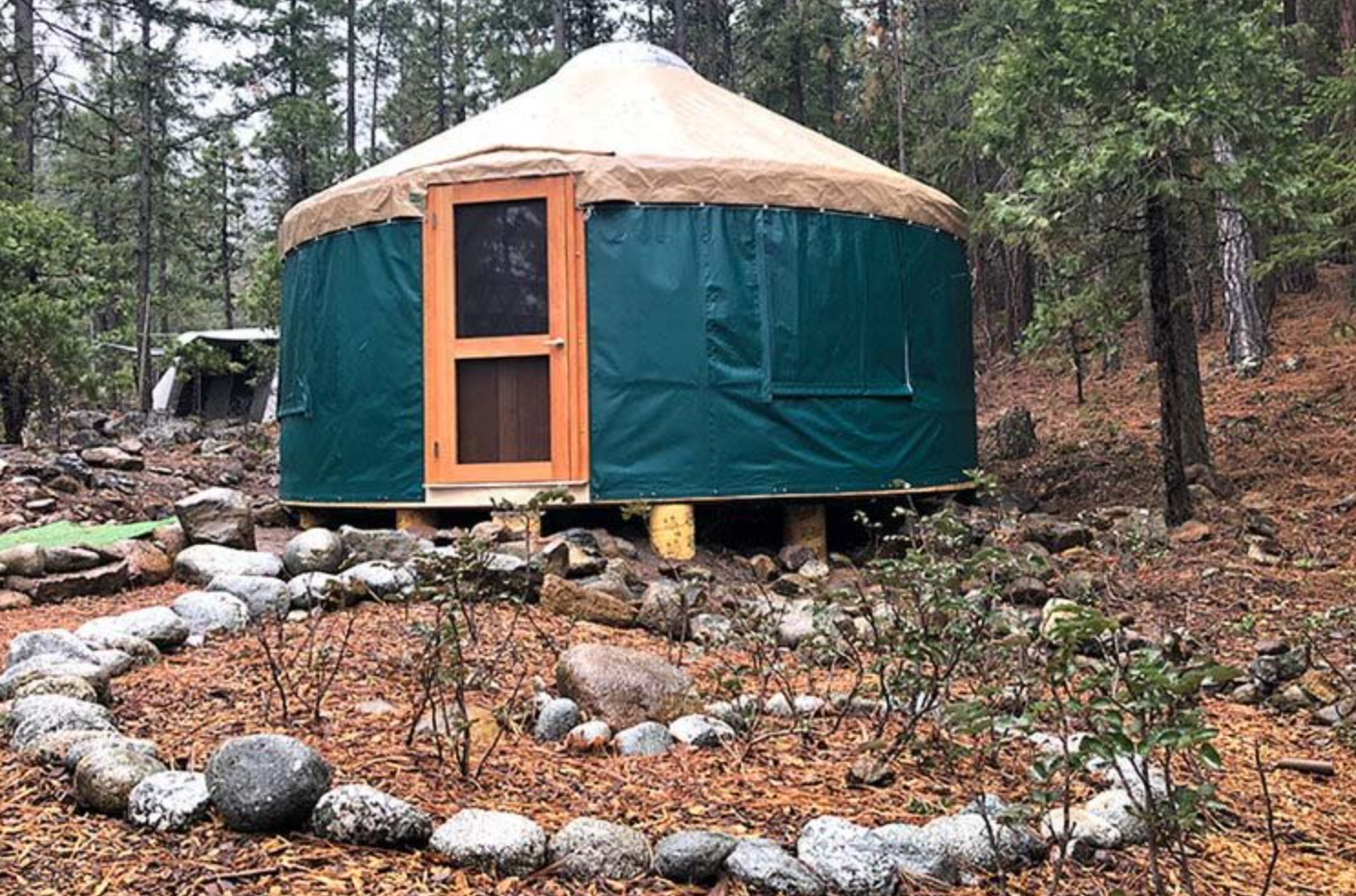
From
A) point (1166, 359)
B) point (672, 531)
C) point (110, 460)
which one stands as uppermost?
point (1166, 359)

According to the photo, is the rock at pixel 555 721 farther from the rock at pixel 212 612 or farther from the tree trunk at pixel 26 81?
the tree trunk at pixel 26 81

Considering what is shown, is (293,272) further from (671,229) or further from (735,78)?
(735,78)

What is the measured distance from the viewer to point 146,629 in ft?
9.09

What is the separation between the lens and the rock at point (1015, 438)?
8234 millimetres

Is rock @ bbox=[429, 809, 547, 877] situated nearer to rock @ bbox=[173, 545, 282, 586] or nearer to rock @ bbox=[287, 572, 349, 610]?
rock @ bbox=[287, 572, 349, 610]

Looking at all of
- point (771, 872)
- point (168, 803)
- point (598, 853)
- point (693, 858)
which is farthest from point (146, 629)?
point (771, 872)

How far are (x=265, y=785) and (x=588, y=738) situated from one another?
2.27 feet

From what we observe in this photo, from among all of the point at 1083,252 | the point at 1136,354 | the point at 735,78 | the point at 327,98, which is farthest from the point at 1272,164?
the point at 327,98

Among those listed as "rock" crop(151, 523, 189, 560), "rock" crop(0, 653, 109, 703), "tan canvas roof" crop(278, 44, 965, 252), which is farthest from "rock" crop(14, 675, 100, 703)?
"tan canvas roof" crop(278, 44, 965, 252)

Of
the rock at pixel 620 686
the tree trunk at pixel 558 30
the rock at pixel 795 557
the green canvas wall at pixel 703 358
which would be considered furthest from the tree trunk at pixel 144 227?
the rock at pixel 620 686

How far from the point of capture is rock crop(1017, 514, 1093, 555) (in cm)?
503

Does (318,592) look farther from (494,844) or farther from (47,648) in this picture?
(494,844)

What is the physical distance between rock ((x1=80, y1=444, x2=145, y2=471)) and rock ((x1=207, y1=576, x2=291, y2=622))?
14.5 feet

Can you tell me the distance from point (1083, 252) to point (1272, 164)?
40.3 inches
